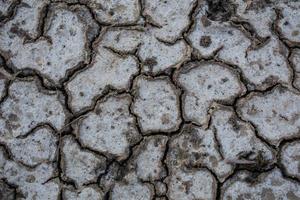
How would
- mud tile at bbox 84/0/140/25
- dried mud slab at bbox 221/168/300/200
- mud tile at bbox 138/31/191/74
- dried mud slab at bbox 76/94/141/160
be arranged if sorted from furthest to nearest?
mud tile at bbox 84/0/140/25
mud tile at bbox 138/31/191/74
dried mud slab at bbox 76/94/141/160
dried mud slab at bbox 221/168/300/200

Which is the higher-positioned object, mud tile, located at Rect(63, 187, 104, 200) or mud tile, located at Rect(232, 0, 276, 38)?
mud tile, located at Rect(232, 0, 276, 38)

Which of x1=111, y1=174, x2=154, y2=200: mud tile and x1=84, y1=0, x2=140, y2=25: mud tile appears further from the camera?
x1=84, y1=0, x2=140, y2=25: mud tile

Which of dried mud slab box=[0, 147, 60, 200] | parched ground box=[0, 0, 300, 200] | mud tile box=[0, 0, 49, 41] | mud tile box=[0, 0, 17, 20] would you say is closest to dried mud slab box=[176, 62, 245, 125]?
parched ground box=[0, 0, 300, 200]

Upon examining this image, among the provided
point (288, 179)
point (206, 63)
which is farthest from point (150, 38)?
point (288, 179)

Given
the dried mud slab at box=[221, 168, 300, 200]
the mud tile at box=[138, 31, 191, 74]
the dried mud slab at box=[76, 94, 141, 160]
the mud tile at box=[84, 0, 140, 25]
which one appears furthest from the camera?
the mud tile at box=[84, 0, 140, 25]

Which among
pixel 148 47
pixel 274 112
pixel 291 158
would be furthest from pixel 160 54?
pixel 291 158

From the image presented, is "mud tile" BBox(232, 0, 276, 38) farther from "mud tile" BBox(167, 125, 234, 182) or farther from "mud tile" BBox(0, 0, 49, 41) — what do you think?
"mud tile" BBox(0, 0, 49, 41)

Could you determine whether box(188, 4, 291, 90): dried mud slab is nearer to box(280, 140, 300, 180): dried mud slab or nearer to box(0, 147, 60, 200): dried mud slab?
box(280, 140, 300, 180): dried mud slab

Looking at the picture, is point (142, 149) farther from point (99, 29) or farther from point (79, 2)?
point (79, 2)

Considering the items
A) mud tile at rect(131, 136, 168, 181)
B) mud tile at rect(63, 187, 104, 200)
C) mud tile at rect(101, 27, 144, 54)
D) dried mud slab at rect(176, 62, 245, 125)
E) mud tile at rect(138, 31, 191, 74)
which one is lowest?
mud tile at rect(63, 187, 104, 200)
